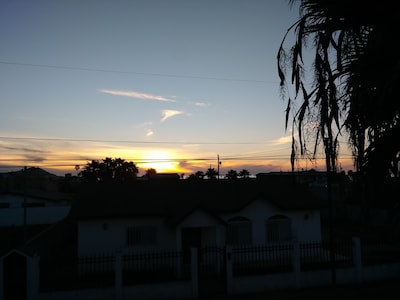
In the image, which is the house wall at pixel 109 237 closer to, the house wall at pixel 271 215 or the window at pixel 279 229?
the house wall at pixel 271 215

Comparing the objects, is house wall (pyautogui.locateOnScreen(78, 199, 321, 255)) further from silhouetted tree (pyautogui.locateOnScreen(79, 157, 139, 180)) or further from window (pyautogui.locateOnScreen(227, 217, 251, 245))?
silhouetted tree (pyautogui.locateOnScreen(79, 157, 139, 180))

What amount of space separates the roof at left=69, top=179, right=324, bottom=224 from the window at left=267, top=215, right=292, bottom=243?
2.53 ft

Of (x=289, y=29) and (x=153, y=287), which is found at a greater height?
(x=289, y=29)

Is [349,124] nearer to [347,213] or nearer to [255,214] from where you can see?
[255,214]

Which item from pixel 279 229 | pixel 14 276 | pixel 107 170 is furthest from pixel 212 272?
pixel 107 170

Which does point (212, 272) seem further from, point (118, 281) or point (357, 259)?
point (357, 259)

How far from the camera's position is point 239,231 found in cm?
1909

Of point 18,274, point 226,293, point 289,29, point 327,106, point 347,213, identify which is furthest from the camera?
point 347,213

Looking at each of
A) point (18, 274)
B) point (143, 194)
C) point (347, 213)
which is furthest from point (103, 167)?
point (18, 274)

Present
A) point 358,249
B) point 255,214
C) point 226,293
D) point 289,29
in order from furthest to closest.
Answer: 1. point 255,214
2. point 358,249
3. point 226,293
4. point 289,29

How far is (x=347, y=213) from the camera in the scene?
39.7 meters

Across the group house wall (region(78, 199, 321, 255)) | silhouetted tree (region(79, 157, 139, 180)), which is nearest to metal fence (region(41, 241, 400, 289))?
house wall (region(78, 199, 321, 255))

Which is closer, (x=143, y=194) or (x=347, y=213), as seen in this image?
(x=143, y=194)

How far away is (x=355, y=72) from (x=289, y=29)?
1.21 m
